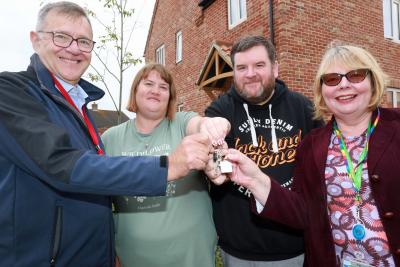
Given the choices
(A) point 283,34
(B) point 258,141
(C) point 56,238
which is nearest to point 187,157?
(C) point 56,238

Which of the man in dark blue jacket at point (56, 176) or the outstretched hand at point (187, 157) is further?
the outstretched hand at point (187, 157)

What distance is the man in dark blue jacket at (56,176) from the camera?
1.61 m

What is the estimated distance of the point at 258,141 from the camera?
108 inches

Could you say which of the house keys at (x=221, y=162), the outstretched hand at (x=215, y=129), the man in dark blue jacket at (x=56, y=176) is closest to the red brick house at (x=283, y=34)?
the outstretched hand at (x=215, y=129)

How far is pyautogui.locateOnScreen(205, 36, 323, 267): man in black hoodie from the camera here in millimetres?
2613

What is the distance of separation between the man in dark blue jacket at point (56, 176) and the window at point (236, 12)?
331 inches

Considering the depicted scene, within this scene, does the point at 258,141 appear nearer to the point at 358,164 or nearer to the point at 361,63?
the point at 358,164

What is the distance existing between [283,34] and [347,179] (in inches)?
250

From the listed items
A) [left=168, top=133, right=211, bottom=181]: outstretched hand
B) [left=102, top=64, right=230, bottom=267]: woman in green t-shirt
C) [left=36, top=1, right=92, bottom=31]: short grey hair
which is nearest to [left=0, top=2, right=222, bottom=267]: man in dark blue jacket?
[left=168, top=133, right=211, bottom=181]: outstretched hand

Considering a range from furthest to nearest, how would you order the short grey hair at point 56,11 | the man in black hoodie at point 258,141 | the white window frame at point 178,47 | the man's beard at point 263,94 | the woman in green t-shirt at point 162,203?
the white window frame at point 178,47 → the man's beard at point 263,94 → the man in black hoodie at point 258,141 → the woman in green t-shirt at point 162,203 → the short grey hair at point 56,11

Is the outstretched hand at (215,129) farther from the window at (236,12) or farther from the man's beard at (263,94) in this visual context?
the window at (236,12)

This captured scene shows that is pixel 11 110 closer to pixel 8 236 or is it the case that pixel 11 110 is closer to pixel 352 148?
pixel 8 236

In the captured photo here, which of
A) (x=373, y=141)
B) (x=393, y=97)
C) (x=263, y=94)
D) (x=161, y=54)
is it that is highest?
(x=161, y=54)

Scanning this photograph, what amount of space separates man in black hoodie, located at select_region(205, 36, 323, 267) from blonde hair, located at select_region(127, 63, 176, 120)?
33cm
